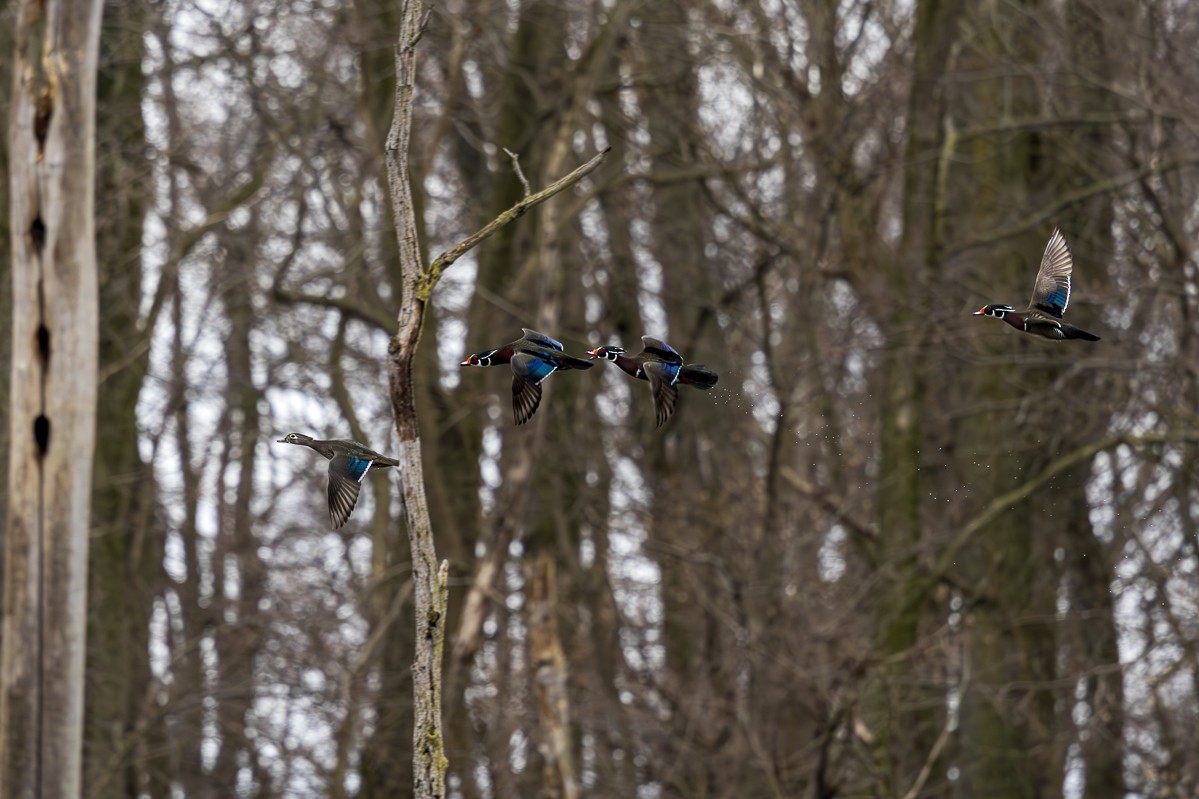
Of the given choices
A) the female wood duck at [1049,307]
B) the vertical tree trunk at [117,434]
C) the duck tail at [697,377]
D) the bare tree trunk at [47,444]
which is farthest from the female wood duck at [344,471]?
the vertical tree trunk at [117,434]

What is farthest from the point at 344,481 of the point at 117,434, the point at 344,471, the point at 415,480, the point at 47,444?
the point at 117,434

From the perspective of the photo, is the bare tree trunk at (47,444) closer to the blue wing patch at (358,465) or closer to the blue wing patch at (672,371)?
the blue wing patch at (358,465)

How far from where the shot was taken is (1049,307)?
189 inches

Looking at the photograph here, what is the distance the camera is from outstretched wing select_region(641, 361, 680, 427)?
416 centimetres

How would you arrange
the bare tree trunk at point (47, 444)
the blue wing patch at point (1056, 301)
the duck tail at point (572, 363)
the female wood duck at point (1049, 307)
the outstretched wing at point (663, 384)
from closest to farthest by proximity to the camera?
the duck tail at point (572, 363) → the outstretched wing at point (663, 384) → the female wood duck at point (1049, 307) → the blue wing patch at point (1056, 301) → the bare tree trunk at point (47, 444)

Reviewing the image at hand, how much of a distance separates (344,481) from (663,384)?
0.77 metres

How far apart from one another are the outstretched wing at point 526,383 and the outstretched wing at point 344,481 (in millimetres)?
372

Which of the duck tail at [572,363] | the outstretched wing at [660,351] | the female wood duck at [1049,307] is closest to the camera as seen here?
the duck tail at [572,363]

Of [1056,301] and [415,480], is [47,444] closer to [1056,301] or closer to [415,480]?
[415,480]

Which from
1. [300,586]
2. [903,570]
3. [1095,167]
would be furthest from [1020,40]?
[300,586]

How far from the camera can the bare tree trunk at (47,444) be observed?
9.41m

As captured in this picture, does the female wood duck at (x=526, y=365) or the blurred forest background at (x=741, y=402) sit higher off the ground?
the blurred forest background at (x=741, y=402)

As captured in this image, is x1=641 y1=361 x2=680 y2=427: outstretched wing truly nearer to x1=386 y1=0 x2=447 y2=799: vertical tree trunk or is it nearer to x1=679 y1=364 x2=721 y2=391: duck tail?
x1=679 y1=364 x2=721 y2=391: duck tail

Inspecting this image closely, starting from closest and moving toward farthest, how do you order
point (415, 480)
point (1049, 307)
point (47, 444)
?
1. point (415, 480)
2. point (1049, 307)
3. point (47, 444)
